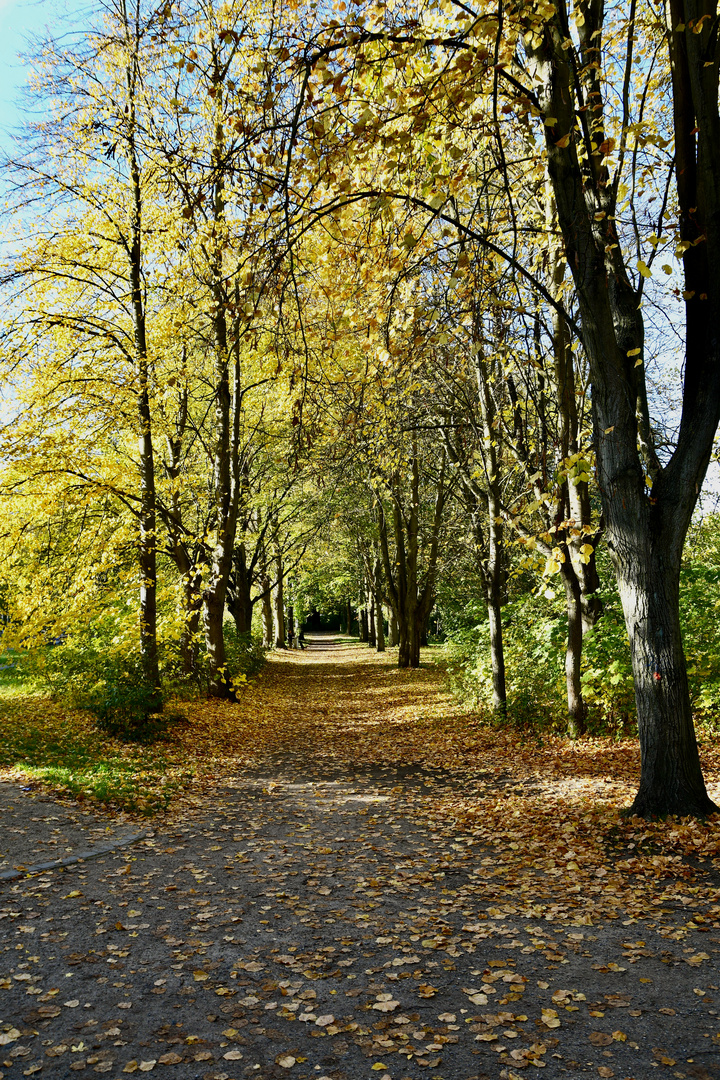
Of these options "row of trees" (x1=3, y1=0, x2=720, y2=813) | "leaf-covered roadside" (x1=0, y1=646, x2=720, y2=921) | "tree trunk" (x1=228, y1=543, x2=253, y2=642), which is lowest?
"leaf-covered roadside" (x1=0, y1=646, x2=720, y2=921)

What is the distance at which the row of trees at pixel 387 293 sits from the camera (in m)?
5.30

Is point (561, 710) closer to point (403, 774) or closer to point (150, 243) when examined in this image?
point (403, 774)

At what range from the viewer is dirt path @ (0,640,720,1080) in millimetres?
3275

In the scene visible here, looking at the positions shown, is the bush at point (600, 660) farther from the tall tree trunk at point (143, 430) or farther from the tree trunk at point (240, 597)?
the tree trunk at point (240, 597)

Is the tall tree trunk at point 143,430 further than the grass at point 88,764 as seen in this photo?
Yes

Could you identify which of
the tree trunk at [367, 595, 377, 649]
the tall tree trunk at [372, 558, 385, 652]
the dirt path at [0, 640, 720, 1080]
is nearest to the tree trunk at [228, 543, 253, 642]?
the tall tree trunk at [372, 558, 385, 652]

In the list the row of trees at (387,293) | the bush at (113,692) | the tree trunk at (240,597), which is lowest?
the bush at (113,692)

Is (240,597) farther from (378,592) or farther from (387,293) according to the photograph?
(387,293)

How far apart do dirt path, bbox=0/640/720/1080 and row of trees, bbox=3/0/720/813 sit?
1.45m

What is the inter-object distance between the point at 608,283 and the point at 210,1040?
611 centimetres

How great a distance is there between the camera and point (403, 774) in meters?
9.77

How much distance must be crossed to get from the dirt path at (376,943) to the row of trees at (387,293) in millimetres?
1448

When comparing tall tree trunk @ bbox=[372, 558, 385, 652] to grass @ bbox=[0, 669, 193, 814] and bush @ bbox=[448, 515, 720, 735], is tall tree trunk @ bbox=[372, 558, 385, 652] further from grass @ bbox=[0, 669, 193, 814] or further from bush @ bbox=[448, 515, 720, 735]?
grass @ bbox=[0, 669, 193, 814]

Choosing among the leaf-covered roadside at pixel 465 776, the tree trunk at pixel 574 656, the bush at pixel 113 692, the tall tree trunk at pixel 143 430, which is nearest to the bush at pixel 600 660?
the tree trunk at pixel 574 656
